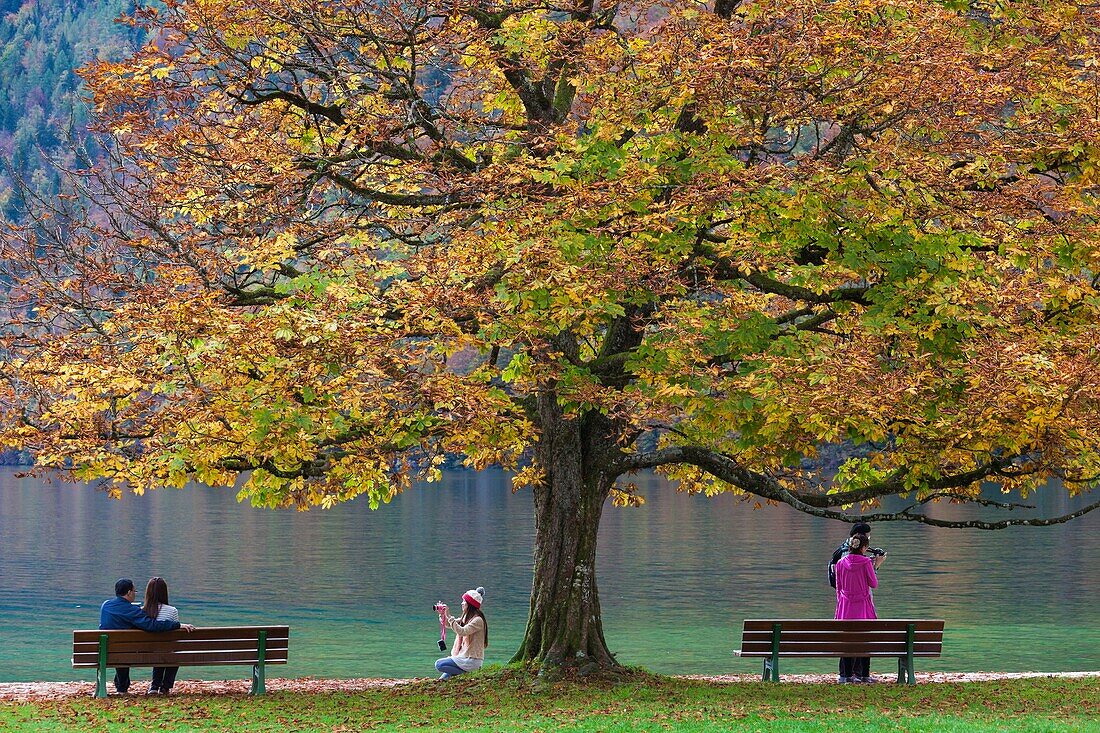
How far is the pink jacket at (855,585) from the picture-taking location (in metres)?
17.1

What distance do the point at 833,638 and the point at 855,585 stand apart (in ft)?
3.43

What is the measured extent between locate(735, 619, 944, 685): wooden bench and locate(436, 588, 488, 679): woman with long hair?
11.2 ft

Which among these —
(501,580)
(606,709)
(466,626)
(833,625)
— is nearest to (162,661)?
(466,626)

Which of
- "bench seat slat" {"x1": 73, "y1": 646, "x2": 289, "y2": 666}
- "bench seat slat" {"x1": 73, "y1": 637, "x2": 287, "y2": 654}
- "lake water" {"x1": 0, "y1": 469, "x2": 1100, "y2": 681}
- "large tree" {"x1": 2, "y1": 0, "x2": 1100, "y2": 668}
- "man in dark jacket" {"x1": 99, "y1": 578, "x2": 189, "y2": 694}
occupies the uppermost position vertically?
"large tree" {"x1": 2, "y1": 0, "x2": 1100, "y2": 668}

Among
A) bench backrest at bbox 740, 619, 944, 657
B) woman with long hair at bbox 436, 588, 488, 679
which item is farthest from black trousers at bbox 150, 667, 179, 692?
bench backrest at bbox 740, 619, 944, 657

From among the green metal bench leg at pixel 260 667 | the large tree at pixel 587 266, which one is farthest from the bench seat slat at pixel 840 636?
the green metal bench leg at pixel 260 667

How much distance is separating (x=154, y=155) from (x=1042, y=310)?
10686 mm

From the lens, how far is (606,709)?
45.4ft

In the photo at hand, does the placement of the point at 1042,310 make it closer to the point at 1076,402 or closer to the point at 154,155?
the point at 1076,402

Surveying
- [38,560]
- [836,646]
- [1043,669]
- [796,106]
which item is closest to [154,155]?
[796,106]

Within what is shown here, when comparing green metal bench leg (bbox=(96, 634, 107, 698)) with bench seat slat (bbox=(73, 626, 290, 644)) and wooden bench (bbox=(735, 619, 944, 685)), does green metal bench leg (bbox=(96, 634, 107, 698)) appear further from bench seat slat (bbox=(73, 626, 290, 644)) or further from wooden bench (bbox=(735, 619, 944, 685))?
wooden bench (bbox=(735, 619, 944, 685))

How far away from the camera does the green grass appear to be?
499 inches

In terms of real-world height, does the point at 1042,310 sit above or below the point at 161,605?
above

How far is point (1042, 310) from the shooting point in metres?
14.7
